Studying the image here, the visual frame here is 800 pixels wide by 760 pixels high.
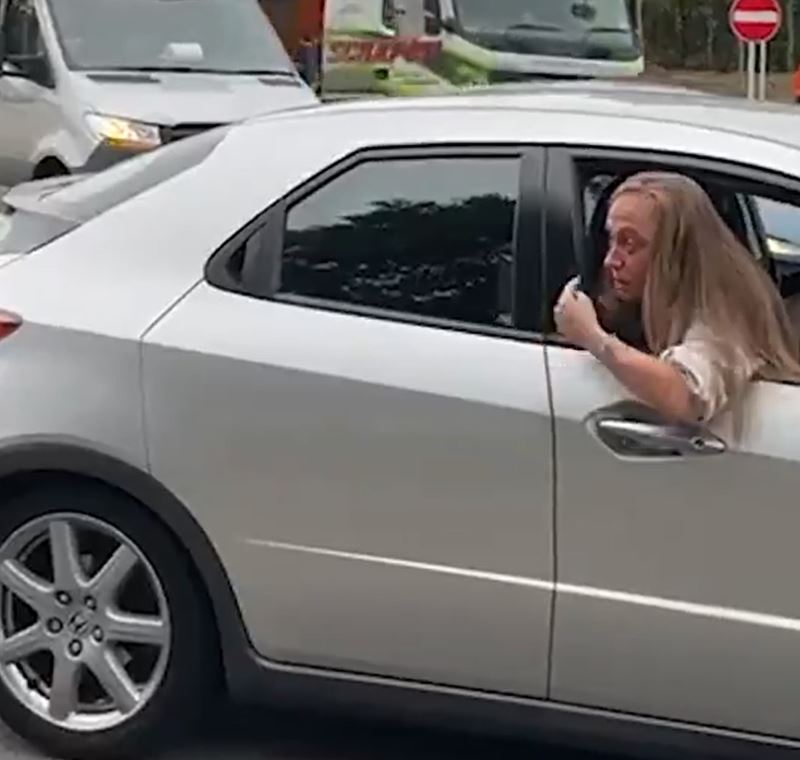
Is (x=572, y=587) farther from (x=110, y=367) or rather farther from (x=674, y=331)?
(x=110, y=367)

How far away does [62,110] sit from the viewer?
41.5 feet

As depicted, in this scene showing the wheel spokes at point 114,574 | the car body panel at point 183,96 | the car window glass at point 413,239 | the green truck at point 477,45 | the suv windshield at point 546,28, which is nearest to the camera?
the car window glass at point 413,239

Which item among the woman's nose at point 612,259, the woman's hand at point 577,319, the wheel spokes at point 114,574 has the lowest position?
the wheel spokes at point 114,574

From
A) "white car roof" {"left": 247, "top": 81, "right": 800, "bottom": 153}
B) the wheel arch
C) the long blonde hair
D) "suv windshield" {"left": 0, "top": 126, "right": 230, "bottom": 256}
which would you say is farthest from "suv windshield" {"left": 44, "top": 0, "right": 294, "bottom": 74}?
the long blonde hair

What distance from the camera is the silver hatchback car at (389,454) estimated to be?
4141 millimetres

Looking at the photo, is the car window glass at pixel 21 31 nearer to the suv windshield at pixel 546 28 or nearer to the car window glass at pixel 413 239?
the suv windshield at pixel 546 28

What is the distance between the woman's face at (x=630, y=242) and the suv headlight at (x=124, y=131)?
7.94 meters

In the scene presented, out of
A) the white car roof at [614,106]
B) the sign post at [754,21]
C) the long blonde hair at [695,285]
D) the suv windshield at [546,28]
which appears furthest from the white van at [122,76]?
the long blonde hair at [695,285]

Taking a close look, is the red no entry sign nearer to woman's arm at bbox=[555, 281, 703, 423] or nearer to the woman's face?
the woman's face

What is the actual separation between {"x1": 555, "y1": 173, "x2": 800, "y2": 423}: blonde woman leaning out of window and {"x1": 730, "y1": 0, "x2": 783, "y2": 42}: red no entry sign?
15188mm

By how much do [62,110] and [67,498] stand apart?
8.33 meters

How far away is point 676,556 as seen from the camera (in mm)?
4109

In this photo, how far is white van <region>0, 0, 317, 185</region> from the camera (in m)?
12.3

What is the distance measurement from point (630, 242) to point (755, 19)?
1540cm
